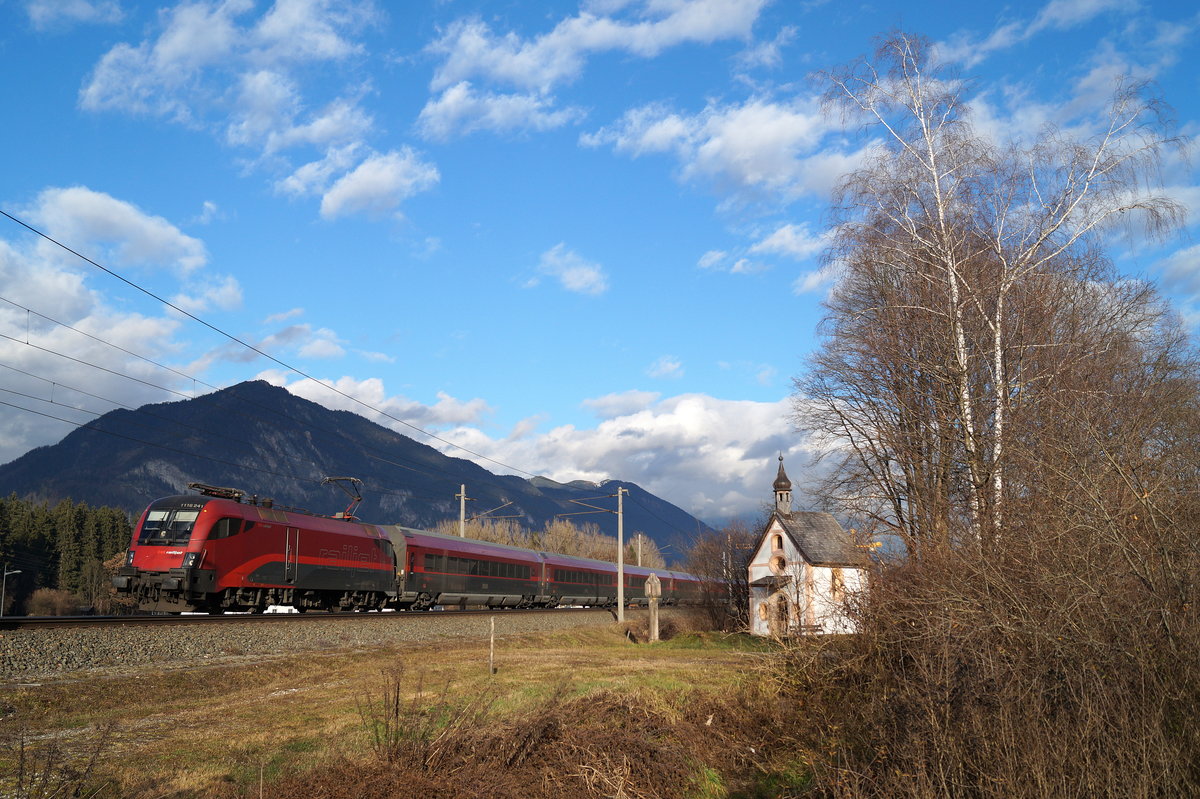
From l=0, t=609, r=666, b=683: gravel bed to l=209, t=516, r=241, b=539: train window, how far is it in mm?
3976

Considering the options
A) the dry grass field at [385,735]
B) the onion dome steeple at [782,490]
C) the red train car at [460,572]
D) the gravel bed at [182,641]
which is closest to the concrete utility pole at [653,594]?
the gravel bed at [182,641]

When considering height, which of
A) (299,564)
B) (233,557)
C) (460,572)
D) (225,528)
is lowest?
(460,572)

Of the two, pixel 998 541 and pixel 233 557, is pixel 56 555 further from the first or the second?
pixel 998 541

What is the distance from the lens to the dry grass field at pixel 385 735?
27.8 feet

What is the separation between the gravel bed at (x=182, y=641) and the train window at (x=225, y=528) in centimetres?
398

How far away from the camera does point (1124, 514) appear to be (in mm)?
7844

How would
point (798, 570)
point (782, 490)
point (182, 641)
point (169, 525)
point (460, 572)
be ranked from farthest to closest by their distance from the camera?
1. point (782, 490)
2. point (460, 572)
3. point (798, 570)
4. point (169, 525)
5. point (182, 641)

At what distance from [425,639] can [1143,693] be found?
2231cm

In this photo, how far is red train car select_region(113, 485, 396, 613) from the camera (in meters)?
24.5

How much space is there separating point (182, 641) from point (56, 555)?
285 ft

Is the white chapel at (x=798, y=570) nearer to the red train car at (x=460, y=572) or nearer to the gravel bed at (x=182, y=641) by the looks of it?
the gravel bed at (x=182, y=641)

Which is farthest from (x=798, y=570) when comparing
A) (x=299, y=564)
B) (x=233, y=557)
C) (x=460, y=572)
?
(x=233, y=557)

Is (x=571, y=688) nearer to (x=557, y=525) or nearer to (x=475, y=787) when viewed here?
(x=475, y=787)

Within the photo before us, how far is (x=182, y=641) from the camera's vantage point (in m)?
18.6
